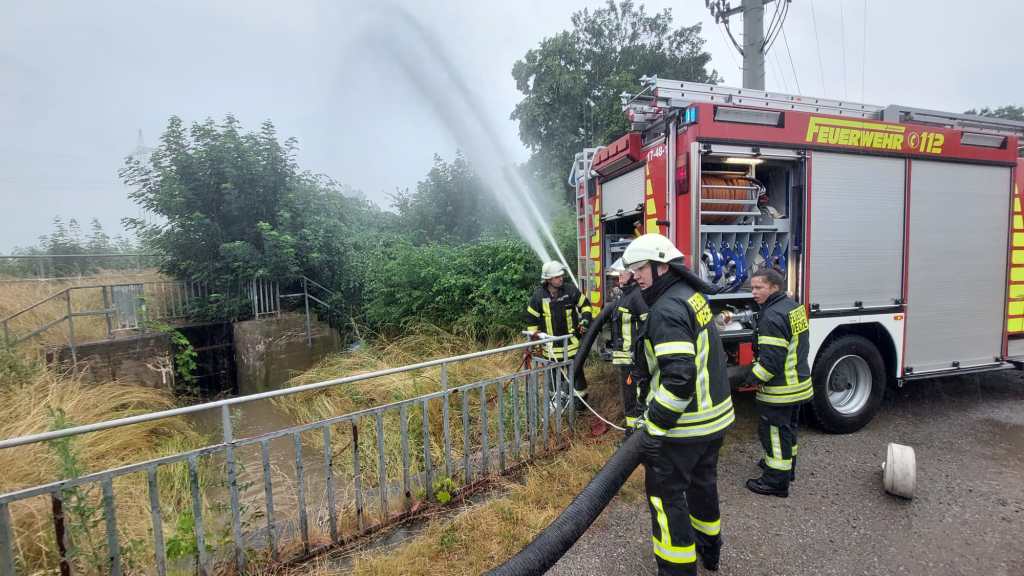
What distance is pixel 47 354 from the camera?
271 inches

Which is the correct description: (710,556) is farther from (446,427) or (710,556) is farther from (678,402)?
(446,427)

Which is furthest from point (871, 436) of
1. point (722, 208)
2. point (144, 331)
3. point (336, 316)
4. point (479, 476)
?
point (144, 331)

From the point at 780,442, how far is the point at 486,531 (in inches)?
82.6

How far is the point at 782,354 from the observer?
3.21 metres

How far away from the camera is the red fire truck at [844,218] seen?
13.1ft

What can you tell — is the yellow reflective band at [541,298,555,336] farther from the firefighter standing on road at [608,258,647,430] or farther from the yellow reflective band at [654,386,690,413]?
the yellow reflective band at [654,386,690,413]

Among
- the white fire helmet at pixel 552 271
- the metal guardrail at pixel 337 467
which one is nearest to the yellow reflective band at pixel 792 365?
the metal guardrail at pixel 337 467

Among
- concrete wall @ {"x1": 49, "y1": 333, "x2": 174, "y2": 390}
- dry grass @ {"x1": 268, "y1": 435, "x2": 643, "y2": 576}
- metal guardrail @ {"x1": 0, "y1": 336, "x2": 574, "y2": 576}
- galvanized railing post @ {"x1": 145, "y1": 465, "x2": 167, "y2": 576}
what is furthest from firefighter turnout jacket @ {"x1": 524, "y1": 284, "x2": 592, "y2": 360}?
concrete wall @ {"x1": 49, "y1": 333, "x2": 174, "y2": 390}

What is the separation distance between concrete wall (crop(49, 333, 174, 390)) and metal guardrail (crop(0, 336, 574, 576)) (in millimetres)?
3832

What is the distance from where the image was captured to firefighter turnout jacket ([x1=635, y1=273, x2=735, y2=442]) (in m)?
2.25

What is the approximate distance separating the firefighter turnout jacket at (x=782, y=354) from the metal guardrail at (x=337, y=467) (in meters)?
1.50

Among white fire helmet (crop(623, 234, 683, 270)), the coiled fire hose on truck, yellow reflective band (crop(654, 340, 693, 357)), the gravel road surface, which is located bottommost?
the gravel road surface

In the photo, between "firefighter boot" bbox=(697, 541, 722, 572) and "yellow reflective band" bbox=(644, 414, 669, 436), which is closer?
"yellow reflective band" bbox=(644, 414, 669, 436)

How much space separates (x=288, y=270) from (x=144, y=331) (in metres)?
2.37
